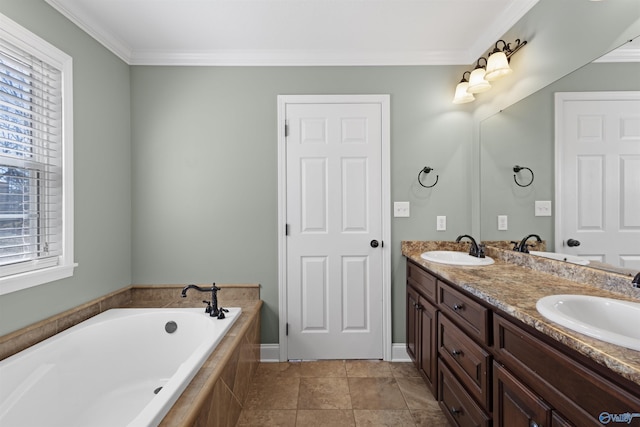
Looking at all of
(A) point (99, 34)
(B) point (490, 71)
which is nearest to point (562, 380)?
(B) point (490, 71)

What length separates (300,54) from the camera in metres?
2.21

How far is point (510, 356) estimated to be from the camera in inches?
41.1

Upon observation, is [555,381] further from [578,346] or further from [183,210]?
[183,210]

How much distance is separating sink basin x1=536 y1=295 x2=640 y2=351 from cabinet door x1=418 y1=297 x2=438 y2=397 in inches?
30.0

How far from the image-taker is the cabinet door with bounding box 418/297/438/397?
1727mm

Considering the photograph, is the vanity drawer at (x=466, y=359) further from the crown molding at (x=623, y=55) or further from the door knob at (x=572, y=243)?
the crown molding at (x=623, y=55)

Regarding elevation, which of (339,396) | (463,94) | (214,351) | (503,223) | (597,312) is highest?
(463,94)

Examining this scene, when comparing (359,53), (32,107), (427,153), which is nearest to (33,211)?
(32,107)

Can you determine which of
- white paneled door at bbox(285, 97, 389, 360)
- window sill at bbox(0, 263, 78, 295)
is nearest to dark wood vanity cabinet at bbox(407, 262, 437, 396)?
white paneled door at bbox(285, 97, 389, 360)

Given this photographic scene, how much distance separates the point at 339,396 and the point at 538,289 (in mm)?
1386

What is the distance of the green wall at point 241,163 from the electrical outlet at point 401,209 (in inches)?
1.5

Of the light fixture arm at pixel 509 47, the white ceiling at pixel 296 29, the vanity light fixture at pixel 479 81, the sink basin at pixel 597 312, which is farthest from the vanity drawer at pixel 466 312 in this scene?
the white ceiling at pixel 296 29

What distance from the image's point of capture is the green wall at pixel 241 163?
224 centimetres

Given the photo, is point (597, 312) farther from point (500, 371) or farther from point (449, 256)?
Result: point (449, 256)
